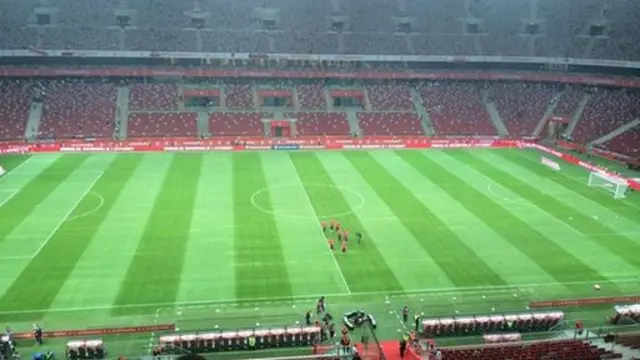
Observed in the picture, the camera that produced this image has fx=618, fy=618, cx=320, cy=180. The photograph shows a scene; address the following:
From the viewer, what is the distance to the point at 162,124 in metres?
65.8

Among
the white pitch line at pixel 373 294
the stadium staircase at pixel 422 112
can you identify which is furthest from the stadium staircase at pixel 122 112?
the white pitch line at pixel 373 294

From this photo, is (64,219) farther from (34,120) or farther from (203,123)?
(34,120)

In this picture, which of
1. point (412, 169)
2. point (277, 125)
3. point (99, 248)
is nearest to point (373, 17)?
point (277, 125)

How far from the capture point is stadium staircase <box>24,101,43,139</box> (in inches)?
2434

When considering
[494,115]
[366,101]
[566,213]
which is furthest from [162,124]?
[566,213]

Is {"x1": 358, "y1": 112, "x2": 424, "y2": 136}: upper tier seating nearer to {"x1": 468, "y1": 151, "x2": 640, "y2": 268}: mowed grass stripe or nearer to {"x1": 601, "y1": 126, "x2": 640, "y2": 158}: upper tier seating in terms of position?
{"x1": 468, "y1": 151, "x2": 640, "y2": 268}: mowed grass stripe

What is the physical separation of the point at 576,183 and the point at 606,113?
23420mm

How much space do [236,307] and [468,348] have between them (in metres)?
9.91

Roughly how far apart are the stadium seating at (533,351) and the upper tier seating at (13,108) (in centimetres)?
5310

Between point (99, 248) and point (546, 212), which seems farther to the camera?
point (546, 212)

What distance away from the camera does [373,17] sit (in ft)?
262

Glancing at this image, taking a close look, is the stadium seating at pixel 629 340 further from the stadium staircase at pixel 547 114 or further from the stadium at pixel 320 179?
the stadium staircase at pixel 547 114

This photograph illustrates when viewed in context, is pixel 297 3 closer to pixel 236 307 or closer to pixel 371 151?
pixel 371 151

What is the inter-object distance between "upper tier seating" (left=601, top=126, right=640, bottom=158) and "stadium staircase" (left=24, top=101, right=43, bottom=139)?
57170mm
